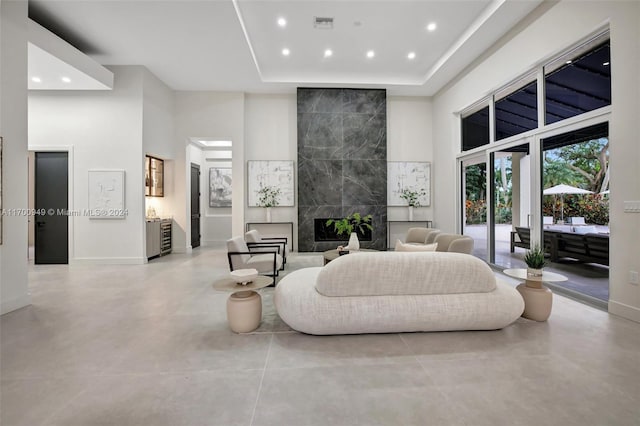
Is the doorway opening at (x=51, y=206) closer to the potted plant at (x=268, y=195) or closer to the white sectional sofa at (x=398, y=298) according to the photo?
the potted plant at (x=268, y=195)

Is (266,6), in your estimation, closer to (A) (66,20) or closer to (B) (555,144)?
(A) (66,20)

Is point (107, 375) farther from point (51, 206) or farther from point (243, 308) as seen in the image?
point (51, 206)

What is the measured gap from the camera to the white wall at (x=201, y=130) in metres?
7.78

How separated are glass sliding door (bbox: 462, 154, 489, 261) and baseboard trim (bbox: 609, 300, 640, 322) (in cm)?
266

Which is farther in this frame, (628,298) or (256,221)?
(256,221)

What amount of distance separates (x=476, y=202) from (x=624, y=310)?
11.4 ft

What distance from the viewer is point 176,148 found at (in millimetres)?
7801

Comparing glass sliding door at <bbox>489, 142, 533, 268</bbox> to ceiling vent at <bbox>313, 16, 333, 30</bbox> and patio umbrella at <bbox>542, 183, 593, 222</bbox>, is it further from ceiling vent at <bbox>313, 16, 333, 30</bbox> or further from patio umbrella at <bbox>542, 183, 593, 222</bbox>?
ceiling vent at <bbox>313, 16, 333, 30</bbox>

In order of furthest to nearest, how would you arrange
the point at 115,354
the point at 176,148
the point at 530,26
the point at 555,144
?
1. the point at 176,148
2. the point at 530,26
3. the point at 555,144
4. the point at 115,354

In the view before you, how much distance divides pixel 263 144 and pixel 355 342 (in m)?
6.43

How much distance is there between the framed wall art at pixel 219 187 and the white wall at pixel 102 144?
341 cm

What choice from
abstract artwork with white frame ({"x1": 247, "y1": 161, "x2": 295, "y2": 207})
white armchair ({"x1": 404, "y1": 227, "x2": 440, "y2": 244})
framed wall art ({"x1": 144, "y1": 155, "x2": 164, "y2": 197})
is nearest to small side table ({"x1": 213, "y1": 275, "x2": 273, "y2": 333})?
white armchair ({"x1": 404, "y1": 227, "x2": 440, "y2": 244})

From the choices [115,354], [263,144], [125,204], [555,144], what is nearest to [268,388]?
[115,354]

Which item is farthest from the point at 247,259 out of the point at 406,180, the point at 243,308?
the point at 406,180
